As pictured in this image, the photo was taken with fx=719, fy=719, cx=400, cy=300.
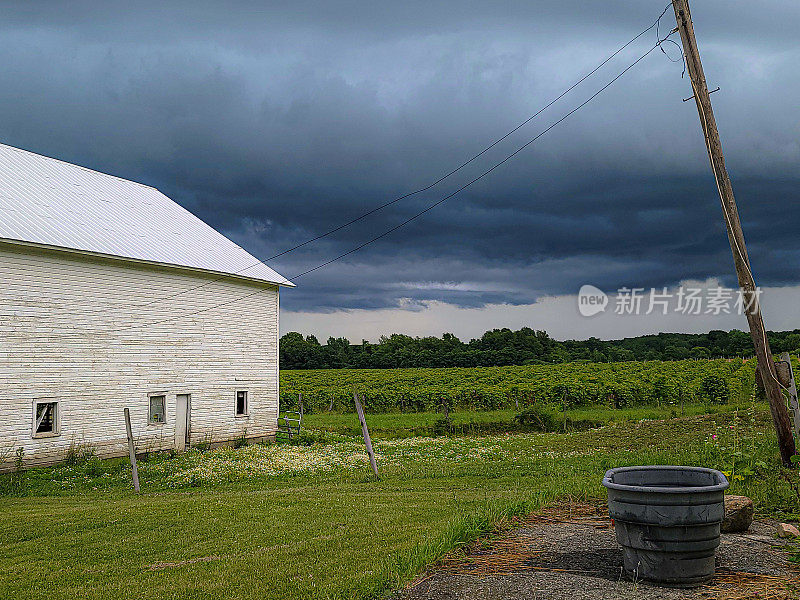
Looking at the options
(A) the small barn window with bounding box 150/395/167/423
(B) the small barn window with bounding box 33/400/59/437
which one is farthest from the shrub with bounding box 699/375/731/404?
(B) the small barn window with bounding box 33/400/59/437

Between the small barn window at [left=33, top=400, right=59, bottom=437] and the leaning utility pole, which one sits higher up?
the leaning utility pole

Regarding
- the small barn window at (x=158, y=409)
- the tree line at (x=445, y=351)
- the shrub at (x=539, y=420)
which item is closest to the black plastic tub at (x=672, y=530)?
the small barn window at (x=158, y=409)

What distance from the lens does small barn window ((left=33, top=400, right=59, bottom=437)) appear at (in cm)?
1973

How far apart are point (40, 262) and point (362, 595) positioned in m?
17.7

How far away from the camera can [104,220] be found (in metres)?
24.3

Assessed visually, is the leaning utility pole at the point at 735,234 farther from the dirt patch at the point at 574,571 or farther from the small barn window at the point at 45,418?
the small barn window at the point at 45,418

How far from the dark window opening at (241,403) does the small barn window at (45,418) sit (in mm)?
7462

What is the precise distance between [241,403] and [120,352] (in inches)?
234

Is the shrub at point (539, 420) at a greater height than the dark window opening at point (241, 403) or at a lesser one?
lesser

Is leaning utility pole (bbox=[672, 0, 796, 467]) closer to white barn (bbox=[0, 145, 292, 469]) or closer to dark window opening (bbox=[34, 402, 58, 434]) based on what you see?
white barn (bbox=[0, 145, 292, 469])

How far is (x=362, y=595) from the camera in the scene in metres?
5.86

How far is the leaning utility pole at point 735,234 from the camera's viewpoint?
11891 mm

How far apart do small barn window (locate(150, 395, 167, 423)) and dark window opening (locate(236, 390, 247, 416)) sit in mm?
3529

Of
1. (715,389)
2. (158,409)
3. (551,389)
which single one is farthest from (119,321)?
(715,389)
